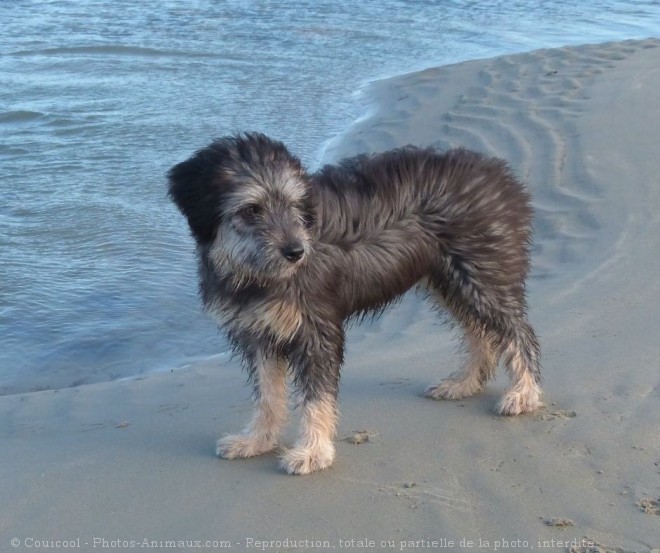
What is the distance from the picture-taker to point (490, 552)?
12.0 feet

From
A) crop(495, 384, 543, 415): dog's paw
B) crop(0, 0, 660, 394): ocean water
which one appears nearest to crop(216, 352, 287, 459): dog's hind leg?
crop(495, 384, 543, 415): dog's paw

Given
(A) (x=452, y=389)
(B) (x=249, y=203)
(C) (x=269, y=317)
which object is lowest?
(A) (x=452, y=389)

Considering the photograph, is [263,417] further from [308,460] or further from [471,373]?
[471,373]

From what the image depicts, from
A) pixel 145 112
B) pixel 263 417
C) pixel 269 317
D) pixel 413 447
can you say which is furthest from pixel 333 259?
pixel 145 112

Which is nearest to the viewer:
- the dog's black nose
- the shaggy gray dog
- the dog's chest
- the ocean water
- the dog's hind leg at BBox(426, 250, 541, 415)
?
the dog's black nose

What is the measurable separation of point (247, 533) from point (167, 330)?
326 cm

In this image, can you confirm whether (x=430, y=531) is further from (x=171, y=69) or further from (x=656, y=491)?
(x=171, y=69)

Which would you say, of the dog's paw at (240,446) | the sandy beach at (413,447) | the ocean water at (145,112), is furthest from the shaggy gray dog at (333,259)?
the ocean water at (145,112)

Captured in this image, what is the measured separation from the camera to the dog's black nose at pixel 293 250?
13.9ft

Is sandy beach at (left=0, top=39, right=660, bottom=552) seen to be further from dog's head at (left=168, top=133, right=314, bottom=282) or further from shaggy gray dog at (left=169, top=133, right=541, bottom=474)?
dog's head at (left=168, top=133, right=314, bottom=282)

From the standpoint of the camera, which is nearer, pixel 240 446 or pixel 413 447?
pixel 413 447

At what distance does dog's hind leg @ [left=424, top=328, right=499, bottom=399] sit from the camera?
17.3 feet

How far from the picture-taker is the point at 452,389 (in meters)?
5.27

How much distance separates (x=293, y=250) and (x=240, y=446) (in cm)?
110
